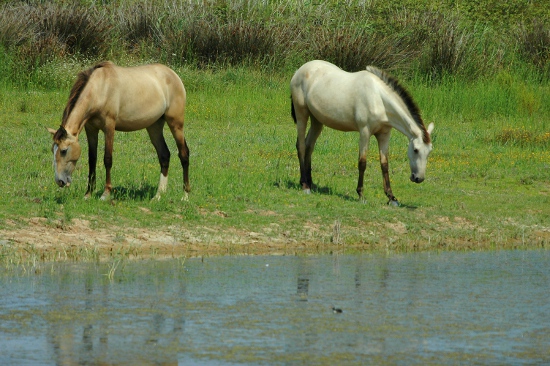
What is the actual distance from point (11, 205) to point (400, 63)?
1440 cm

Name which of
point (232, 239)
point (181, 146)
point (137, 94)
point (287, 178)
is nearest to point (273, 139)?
point (287, 178)

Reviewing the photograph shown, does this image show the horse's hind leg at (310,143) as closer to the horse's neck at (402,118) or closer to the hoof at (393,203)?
the hoof at (393,203)

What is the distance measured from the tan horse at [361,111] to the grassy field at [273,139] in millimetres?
514

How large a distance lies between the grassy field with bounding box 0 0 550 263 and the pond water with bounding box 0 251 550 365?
118 centimetres

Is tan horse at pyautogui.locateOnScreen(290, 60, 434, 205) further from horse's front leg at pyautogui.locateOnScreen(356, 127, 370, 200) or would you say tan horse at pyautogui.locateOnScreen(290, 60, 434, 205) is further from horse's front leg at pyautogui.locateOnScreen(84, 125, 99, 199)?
horse's front leg at pyautogui.locateOnScreen(84, 125, 99, 199)

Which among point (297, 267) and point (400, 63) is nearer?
point (297, 267)

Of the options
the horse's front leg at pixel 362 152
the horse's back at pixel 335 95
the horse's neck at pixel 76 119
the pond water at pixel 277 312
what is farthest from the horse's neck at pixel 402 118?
the horse's neck at pixel 76 119

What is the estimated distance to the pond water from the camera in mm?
6746

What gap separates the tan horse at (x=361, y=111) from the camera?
520 inches

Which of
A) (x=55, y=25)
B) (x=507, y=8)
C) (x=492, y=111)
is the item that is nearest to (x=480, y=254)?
(x=492, y=111)

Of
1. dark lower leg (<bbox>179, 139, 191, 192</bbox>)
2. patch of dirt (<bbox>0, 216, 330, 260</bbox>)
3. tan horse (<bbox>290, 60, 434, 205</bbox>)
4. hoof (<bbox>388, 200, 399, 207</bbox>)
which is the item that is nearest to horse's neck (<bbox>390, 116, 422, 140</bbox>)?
tan horse (<bbox>290, 60, 434, 205</bbox>)

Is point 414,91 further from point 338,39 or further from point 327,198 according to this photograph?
point 327,198

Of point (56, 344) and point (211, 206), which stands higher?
point (56, 344)

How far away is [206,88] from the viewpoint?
22203mm
